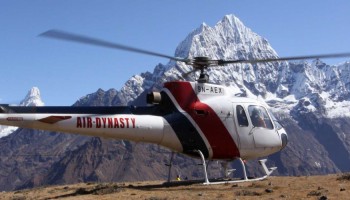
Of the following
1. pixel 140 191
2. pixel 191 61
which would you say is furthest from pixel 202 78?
pixel 140 191

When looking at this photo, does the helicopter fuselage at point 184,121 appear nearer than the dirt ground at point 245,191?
No

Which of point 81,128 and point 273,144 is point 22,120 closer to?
point 81,128

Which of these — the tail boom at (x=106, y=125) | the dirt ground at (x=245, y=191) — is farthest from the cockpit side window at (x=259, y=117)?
the tail boom at (x=106, y=125)

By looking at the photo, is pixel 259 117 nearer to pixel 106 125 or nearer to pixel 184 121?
pixel 184 121

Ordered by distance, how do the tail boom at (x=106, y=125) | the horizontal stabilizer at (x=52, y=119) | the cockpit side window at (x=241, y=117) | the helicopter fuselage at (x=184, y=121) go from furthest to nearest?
the cockpit side window at (x=241, y=117), the helicopter fuselage at (x=184, y=121), the horizontal stabilizer at (x=52, y=119), the tail boom at (x=106, y=125)

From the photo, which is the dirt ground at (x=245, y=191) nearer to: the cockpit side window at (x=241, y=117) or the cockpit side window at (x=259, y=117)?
the cockpit side window at (x=241, y=117)

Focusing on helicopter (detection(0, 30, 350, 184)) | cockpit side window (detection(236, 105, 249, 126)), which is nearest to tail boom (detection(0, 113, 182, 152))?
helicopter (detection(0, 30, 350, 184))

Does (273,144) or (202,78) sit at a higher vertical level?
(202,78)

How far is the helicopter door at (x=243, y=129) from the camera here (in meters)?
30.1

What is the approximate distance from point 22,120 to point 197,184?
10.2 metres

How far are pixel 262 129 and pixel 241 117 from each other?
5.90ft

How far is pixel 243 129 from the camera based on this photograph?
1192 inches

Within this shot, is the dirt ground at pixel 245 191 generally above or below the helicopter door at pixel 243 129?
below

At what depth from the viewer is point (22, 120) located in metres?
24.7
